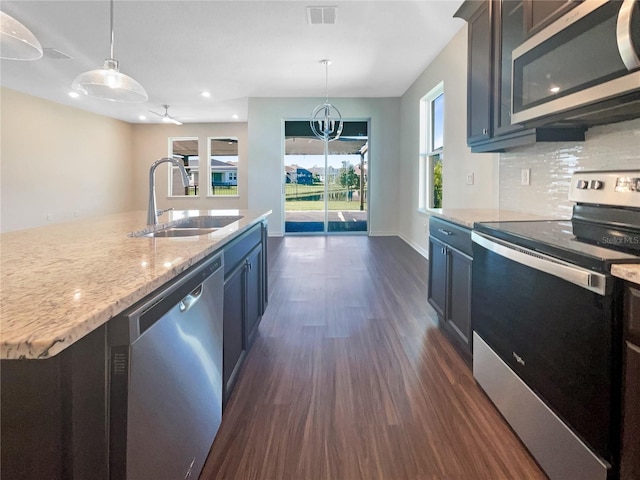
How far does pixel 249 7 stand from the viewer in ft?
13.1

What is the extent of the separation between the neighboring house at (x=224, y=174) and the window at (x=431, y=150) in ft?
20.7

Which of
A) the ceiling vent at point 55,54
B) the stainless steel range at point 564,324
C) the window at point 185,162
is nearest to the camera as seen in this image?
the stainless steel range at point 564,324

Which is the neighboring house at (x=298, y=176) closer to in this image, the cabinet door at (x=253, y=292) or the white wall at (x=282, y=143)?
the white wall at (x=282, y=143)

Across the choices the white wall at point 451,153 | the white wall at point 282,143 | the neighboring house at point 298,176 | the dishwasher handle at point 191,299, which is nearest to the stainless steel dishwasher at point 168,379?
the dishwasher handle at point 191,299

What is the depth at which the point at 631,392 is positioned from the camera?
3.70ft

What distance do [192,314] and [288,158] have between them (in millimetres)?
→ 7741

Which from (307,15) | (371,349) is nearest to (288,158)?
(307,15)

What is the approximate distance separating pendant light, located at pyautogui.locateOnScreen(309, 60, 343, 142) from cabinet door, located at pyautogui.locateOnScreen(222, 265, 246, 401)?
14.4ft

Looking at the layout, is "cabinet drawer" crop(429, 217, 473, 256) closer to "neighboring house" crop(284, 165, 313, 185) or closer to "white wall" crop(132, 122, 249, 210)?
"neighboring house" crop(284, 165, 313, 185)

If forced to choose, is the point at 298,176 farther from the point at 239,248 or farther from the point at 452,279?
the point at 239,248

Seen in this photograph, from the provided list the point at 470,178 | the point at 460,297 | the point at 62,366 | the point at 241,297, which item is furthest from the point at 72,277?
the point at 470,178

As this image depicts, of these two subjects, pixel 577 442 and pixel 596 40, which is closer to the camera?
pixel 577 442

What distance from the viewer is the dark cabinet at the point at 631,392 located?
→ 3.63ft

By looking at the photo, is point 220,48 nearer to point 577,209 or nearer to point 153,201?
point 153,201
